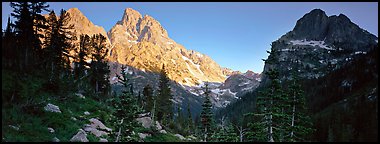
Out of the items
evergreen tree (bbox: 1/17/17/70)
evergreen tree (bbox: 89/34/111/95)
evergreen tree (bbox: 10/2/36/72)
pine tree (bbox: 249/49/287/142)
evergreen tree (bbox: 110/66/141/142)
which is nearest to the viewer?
evergreen tree (bbox: 110/66/141/142)

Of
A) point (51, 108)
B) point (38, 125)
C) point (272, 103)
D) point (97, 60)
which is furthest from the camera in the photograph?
point (97, 60)

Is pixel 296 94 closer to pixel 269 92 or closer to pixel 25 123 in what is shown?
pixel 269 92

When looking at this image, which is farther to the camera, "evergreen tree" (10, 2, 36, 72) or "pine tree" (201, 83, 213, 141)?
"evergreen tree" (10, 2, 36, 72)

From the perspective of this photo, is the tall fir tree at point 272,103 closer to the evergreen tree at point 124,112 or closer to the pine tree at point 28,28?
the evergreen tree at point 124,112

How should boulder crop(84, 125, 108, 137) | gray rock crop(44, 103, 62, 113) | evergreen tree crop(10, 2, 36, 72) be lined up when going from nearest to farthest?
1. gray rock crop(44, 103, 62, 113)
2. boulder crop(84, 125, 108, 137)
3. evergreen tree crop(10, 2, 36, 72)

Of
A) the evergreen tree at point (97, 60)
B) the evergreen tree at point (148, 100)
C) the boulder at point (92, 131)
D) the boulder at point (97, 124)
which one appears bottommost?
the boulder at point (92, 131)

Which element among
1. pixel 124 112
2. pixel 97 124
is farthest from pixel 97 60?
pixel 124 112

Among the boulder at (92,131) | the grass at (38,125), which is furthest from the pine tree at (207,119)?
the grass at (38,125)

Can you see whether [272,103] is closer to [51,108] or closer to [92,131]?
[92,131]

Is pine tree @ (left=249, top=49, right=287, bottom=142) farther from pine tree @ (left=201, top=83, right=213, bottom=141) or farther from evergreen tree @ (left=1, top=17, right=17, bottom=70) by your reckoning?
evergreen tree @ (left=1, top=17, right=17, bottom=70)

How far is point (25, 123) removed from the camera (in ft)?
67.7

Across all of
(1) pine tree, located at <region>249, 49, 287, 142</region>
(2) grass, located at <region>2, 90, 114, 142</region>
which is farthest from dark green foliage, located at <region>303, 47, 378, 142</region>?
(2) grass, located at <region>2, 90, 114, 142</region>

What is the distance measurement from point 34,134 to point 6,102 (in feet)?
13.8

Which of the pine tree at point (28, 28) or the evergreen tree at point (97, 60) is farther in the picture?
the evergreen tree at point (97, 60)
